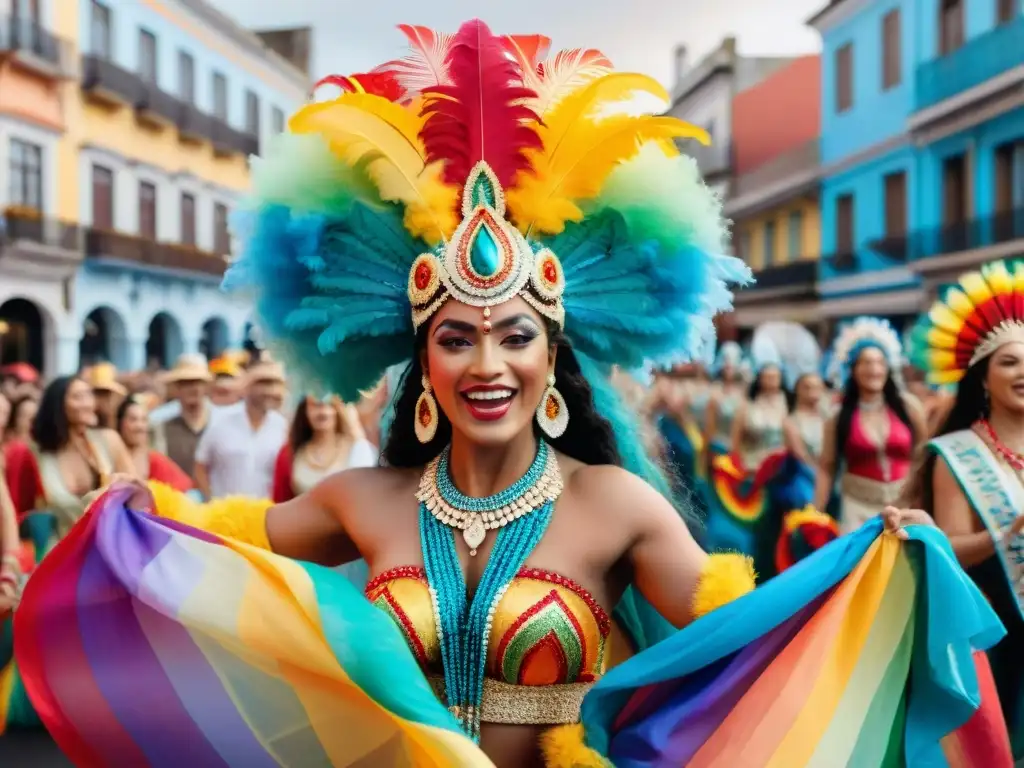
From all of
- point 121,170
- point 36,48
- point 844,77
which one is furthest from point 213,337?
point 844,77

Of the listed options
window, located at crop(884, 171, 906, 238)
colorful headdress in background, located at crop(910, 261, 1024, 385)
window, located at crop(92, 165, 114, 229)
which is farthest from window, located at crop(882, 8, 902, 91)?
colorful headdress in background, located at crop(910, 261, 1024, 385)

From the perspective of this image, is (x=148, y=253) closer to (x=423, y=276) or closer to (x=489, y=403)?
A: (x=423, y=276)

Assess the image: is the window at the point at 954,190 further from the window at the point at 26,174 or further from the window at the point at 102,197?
the window at the point at 26,174

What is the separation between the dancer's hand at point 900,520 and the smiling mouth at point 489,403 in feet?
2.69

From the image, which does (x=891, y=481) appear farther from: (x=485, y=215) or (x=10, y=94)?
(x=10, y=94)

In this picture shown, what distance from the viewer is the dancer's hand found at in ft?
8.35

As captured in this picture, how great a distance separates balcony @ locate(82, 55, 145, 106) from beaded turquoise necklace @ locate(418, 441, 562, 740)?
22323 mm

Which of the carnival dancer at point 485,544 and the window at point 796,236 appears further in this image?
the window at point 796,236

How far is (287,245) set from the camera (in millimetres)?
2852

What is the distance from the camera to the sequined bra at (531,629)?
8.41 ft

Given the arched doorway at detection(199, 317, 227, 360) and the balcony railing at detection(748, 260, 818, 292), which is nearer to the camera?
the balcony railing at detection(748, 260, 818, 292)

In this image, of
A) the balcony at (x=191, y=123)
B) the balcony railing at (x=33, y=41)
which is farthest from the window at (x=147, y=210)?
the balcony railing at (x=33, y=41)

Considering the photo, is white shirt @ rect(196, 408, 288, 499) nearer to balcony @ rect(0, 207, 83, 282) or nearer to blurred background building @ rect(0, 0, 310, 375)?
blurred background building @ rect(0, 0, 310, 375)

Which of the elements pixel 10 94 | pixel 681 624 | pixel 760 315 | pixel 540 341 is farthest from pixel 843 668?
pixel 760 315
